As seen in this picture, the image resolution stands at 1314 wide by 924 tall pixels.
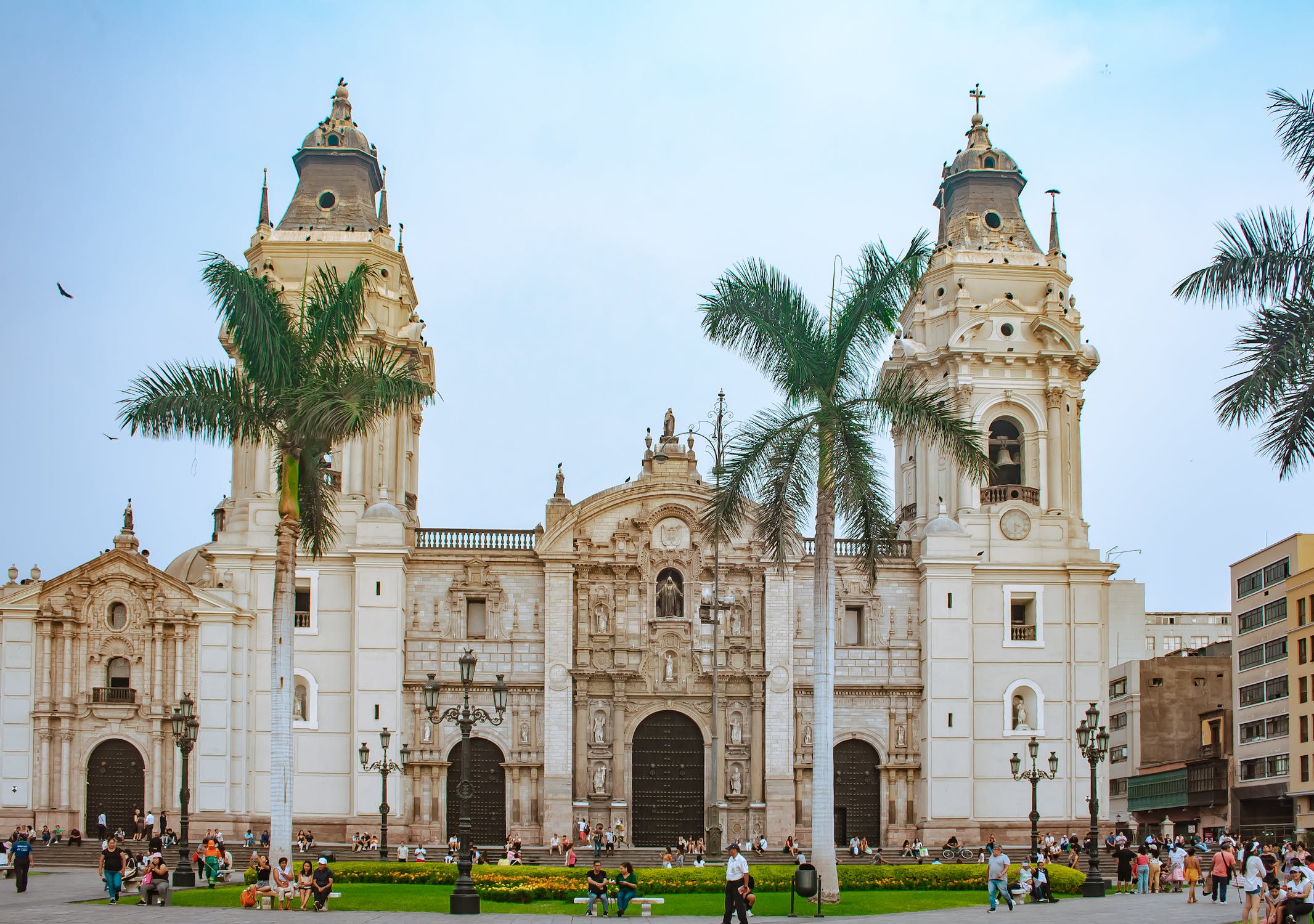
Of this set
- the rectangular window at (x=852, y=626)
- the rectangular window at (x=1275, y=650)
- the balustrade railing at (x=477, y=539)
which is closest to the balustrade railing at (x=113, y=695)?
the balustrade railing at (x=477, y=539)

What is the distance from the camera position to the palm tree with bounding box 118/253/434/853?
1353 inches

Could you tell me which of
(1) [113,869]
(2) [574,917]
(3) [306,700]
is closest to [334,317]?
(1) [113,869]

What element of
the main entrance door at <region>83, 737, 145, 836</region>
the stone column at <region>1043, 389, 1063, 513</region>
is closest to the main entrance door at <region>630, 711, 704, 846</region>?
the stone column at <region>1043, 389, 1063, 513</region>

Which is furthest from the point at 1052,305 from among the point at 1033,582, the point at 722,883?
the point at 722,883

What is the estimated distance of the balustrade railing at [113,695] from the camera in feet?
165

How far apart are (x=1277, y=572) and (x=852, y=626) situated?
76.6 feet

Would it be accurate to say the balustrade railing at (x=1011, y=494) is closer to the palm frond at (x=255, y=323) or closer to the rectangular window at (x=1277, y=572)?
the rectangular window at (x=1277, y=572)

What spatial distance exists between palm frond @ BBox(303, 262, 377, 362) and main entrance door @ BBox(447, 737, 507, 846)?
19172 millimetres

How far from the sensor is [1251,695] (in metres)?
69.1

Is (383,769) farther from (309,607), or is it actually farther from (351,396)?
(351,396)

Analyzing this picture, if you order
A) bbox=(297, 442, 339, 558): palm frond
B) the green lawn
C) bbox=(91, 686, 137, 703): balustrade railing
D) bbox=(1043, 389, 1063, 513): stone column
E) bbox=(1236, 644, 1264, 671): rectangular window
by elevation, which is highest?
bbox=(1043, 389, 1063, 513): stone column

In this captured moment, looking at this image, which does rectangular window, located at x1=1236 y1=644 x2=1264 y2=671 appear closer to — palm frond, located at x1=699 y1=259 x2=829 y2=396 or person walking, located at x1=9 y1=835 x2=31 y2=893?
palm frond, located at x1=699 y1=259 x2=829 y2=396

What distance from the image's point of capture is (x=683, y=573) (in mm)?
53031

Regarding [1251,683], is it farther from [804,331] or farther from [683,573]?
[804,331]
